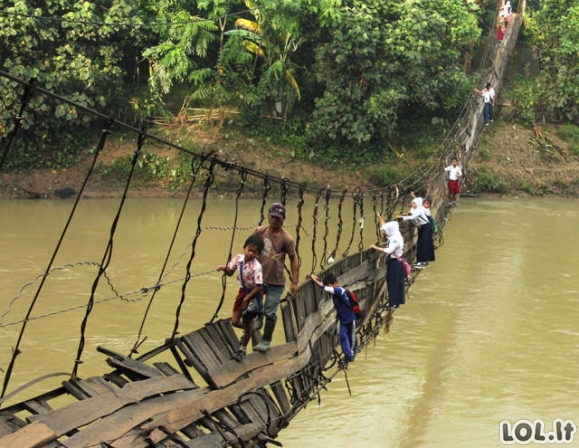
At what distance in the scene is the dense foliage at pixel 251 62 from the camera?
44.0 feet

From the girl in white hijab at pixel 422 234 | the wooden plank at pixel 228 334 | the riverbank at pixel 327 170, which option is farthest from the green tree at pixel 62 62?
the wooden plank at pixel 228 334

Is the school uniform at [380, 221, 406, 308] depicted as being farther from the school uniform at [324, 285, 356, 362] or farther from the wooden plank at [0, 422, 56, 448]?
the wooden plank at [0, 422, 56, 448]

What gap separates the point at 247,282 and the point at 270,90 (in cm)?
1134

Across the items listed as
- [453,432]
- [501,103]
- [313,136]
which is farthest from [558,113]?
[453,432]

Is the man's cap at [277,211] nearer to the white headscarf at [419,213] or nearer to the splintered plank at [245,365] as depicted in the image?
the splintered plank at [245,365]

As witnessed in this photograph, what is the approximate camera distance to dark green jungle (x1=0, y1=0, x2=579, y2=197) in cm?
1355

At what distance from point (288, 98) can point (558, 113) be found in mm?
5858

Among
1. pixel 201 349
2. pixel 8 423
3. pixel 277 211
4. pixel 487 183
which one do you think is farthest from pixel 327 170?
pixel 8 423

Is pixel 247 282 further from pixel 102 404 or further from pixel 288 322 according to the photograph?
pixel 102 404

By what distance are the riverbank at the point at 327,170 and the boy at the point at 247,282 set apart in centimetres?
923

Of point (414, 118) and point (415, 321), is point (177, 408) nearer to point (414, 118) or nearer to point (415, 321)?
point (415, 321)

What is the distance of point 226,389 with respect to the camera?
356cm

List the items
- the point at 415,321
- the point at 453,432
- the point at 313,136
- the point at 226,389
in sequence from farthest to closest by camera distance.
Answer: the point at 313,136 < the point at 415,321 < the point at 453,432 < the point at 226,389

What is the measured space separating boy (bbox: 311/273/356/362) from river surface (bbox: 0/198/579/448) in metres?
0.91
